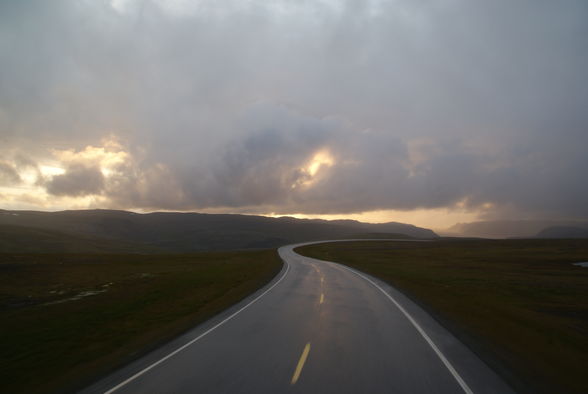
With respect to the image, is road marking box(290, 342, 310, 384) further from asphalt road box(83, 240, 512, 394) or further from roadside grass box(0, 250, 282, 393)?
roadside grass box(0, 250, 282, 393)

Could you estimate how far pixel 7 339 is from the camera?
44.4 ft

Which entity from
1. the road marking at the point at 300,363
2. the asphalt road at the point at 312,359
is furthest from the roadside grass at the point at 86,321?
the road marking at the point at 300,363

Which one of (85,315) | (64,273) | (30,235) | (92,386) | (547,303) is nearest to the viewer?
(92,386)

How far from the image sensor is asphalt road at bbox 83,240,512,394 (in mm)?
7395

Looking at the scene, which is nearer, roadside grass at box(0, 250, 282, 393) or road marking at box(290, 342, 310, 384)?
road marking at box(290, 342, 310, 384)

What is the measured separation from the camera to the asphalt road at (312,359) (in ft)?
24.3

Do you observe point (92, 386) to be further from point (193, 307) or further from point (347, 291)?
point (347, 291)

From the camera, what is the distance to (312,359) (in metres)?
9.02

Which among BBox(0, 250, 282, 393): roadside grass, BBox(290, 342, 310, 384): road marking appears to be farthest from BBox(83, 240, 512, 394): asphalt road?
BBox(0, 250, 282, 393): roadside grass

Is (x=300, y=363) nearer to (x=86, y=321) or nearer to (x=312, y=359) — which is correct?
(x=312, y=359)

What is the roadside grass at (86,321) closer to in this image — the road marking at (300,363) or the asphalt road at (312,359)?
the asphalt road at (312,359)

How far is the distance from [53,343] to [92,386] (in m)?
6.70

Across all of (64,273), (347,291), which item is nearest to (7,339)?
(347,291)

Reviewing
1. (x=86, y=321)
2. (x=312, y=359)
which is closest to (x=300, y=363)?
(x=312, y=359)
